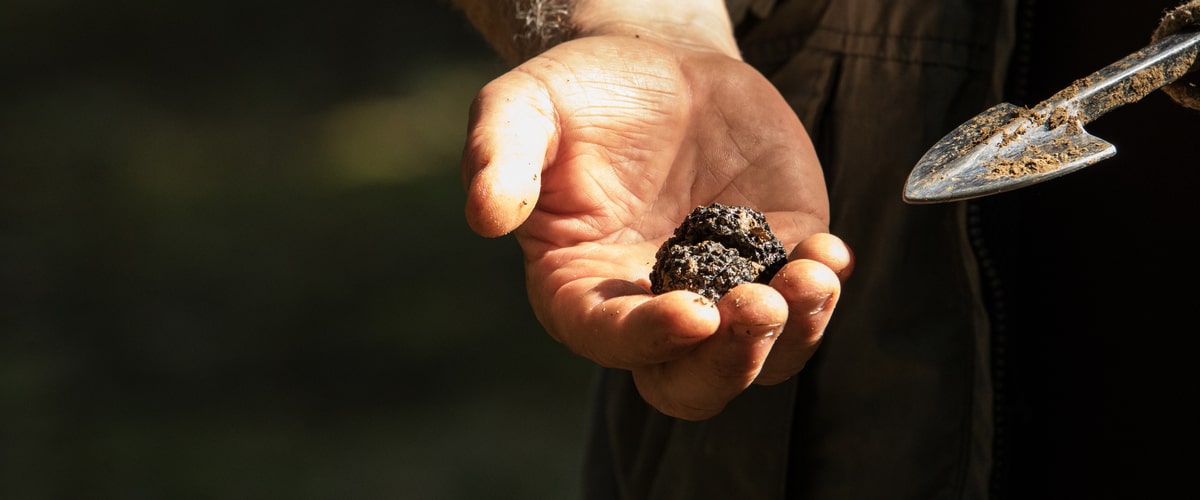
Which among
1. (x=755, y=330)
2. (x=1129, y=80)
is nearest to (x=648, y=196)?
(x=755, y=330)

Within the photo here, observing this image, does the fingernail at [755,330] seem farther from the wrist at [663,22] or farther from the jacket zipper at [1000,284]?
the wrist at [663,22]

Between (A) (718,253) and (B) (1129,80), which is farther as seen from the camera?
(A) (718,253)

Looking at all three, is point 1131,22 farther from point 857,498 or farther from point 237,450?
point 237,450

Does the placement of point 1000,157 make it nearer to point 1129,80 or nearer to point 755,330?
point 1129,80

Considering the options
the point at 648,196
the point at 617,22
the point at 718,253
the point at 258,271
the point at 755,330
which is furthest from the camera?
the point at 258,271

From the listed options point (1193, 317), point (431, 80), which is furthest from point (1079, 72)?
point (431, 80)

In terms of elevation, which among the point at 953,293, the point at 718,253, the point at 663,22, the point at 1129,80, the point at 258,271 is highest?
the point at 1129,80

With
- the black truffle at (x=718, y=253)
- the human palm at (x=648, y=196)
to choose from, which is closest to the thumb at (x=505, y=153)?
the human palm at (x=648, y=196)
